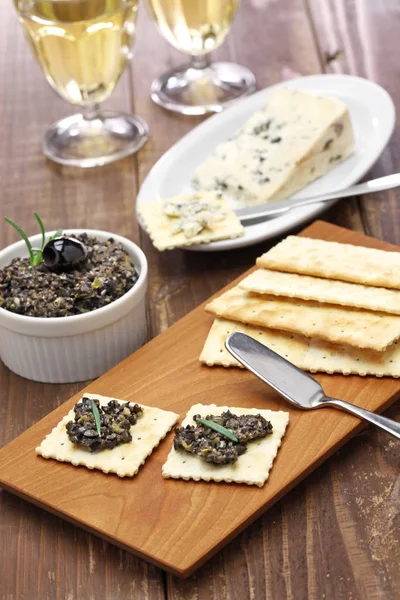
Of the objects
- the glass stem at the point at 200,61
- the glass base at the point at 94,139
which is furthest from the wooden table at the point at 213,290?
the glass stem at the point at 200,61

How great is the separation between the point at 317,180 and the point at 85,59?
635mm

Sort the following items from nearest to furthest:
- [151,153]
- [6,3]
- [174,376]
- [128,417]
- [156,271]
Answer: [128,417] → [174,376] → [156,271] → [151,153] → [6,3]

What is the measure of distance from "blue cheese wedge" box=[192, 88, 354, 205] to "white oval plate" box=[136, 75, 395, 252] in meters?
0.04

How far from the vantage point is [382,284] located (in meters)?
1.67

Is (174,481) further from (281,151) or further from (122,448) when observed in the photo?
(281,151)

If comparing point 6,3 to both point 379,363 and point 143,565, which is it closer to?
point 379,363

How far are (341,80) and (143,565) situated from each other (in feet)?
5.27

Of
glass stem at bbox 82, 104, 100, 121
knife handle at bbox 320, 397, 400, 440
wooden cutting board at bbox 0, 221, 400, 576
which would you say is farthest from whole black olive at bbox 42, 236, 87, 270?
glass stem at bbox 82, 104, 100, 121

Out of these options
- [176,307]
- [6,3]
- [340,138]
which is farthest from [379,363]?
[6,3]

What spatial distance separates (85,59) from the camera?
88.3 inches

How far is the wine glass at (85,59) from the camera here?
7.14ft

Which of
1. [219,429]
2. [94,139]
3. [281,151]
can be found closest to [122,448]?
[219,429]

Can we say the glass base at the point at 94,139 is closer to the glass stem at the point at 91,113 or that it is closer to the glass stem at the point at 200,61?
the glass stem at the point at 91,113

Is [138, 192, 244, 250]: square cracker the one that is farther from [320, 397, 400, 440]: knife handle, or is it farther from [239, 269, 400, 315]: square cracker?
[320, 397, 400, 440]: knife handle
